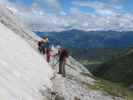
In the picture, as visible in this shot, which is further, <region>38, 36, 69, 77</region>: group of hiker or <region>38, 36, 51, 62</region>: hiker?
<region>38, 36, 51, 62</region>: hiker

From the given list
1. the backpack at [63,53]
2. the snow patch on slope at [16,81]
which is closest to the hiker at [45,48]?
the backpack at [63,53]

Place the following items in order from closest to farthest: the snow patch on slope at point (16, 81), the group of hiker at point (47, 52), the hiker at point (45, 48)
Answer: the snow patch on slope at point (16, 81) → the group of hiker at point (47, 52) → the hiker at point (45, 48)

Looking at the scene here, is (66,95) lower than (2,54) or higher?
lower

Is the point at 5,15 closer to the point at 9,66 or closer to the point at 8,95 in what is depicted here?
the point at 9,66

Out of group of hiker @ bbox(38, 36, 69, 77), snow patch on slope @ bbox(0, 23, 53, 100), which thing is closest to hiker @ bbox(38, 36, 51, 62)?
group of hiker @ bbox(38, 36, 69, 77)

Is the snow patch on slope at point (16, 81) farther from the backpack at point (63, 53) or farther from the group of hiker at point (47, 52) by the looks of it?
the group of hiker at point (47, 52)

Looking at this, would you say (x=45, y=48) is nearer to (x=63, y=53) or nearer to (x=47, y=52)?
(x=47, y=52)

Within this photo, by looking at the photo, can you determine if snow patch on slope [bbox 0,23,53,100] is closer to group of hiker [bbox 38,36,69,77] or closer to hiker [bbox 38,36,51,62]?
group of hiker [bbox 38,36,69,77]

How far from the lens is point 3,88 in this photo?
15844 mm

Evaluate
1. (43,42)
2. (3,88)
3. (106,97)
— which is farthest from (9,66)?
(43,42)

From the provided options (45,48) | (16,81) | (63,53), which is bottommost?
(16,81)

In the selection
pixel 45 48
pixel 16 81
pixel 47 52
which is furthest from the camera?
pixel 45 48

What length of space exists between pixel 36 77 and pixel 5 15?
45589mm

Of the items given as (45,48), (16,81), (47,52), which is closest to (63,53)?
(47,52)
